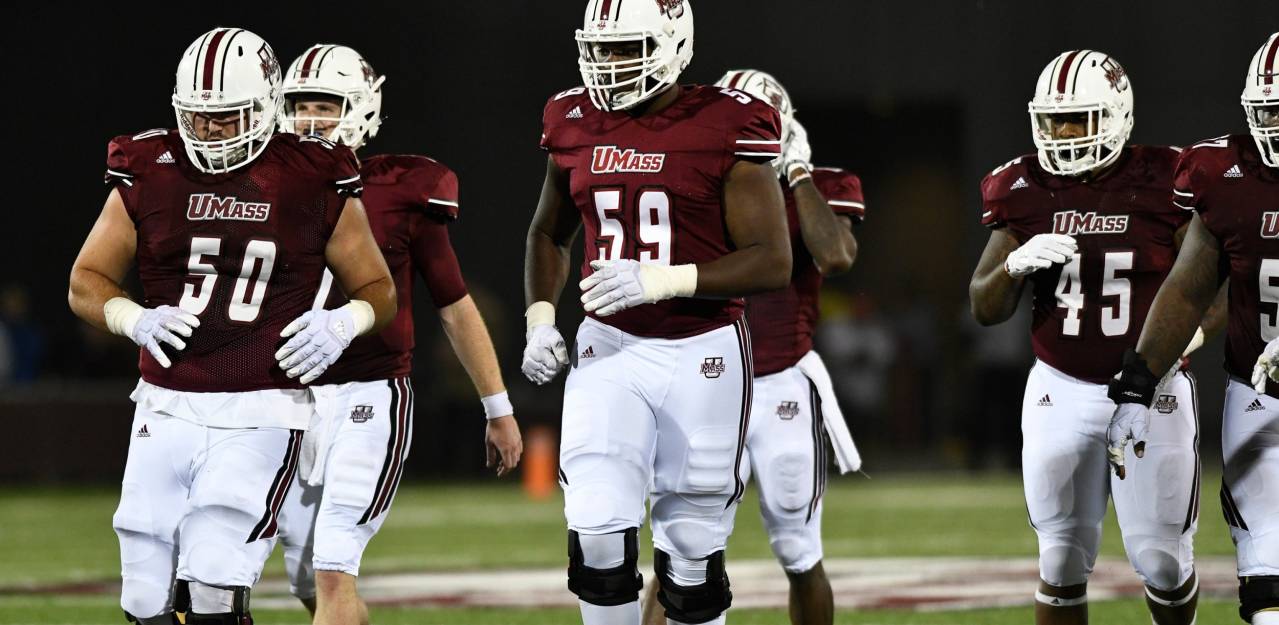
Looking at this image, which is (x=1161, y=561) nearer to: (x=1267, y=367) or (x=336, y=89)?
(x=1267, y=367)

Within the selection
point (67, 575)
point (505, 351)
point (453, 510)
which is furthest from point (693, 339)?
point (505, 351)

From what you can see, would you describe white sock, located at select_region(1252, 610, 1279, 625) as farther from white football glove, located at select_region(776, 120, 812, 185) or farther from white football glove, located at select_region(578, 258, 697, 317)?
white football glove, located at select_region(776, 120, 812, 185)

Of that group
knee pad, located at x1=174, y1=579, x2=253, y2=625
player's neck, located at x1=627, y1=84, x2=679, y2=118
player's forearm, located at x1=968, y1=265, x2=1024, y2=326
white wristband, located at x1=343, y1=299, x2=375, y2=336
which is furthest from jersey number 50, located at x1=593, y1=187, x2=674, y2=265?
knee pad, located at x1=174, y1=579, x2=253, y2=625

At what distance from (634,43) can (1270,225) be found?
1.65m

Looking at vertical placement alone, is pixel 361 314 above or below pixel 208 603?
above

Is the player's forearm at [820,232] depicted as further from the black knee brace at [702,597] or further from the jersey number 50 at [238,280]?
the jersey number 50 at [238,280]

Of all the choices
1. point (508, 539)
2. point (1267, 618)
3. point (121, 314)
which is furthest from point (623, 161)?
point (508, 539)

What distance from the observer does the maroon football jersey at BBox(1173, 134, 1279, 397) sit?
14.1 feet

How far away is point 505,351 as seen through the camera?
15.2m

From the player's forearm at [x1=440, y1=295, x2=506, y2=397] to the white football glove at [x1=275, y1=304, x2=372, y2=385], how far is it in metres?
1.12

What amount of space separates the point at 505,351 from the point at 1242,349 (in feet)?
36.6

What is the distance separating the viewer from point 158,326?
4.11 metres

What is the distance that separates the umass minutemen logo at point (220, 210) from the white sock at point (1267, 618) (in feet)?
8.40

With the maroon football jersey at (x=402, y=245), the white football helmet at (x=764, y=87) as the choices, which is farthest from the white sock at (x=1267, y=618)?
the maroon football jersey at (x=402, y=245)
